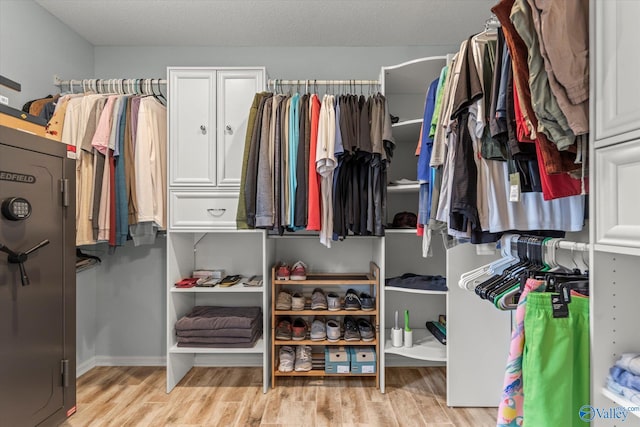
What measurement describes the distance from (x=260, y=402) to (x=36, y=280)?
4.50ft

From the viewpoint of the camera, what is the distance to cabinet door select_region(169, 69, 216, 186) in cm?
226

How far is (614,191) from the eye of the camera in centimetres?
92

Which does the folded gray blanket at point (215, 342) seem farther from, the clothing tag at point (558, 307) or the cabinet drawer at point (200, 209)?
the clothing tag at point (558, 307)

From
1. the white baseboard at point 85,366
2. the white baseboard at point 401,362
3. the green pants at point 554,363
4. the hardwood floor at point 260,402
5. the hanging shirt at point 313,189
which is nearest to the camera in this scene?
the green pants at point 554,363

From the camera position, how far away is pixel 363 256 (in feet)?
8.80

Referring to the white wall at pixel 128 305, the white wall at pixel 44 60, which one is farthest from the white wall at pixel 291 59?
the white wall at pixel 128 305

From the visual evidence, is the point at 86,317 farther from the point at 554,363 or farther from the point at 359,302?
the point at 554,363

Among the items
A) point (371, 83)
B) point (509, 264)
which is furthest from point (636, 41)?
point (371, 83)

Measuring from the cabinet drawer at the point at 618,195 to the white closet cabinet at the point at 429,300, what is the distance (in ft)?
3.75

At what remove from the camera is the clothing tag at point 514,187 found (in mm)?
1233

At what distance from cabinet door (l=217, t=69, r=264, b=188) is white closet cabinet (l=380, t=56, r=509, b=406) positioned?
87 centimetres

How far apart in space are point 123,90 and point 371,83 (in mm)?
1682

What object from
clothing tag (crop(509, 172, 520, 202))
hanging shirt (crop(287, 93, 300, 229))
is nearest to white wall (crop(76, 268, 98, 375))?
hanging shirt (crop(287, 93, 300, 229))

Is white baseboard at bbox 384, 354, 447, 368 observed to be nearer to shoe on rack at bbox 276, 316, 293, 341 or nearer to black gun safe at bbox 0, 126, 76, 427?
shoe on rack at bbox 276, 316, 293, 341
